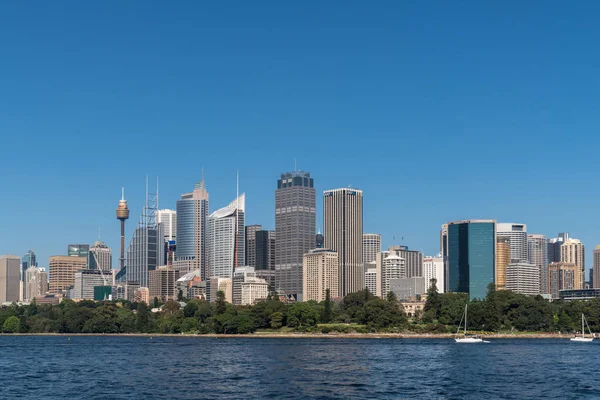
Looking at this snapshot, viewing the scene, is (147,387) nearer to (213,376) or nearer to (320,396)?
(213,376)

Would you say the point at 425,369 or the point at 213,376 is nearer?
the point at 213,376

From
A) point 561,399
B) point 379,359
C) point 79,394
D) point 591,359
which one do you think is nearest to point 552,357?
point 591,359

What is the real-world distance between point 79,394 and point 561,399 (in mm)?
42523

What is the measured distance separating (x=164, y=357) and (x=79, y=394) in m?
50.7

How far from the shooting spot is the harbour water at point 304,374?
271 feet

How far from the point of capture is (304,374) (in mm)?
100062

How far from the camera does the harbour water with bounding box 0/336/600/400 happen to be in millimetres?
82562

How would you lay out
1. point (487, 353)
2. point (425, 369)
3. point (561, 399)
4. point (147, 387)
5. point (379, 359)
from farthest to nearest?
point (487, 353) → point (379, 359) → point (425, 369) → point (147, 387) → point (561, 399)

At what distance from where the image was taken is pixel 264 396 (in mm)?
80188

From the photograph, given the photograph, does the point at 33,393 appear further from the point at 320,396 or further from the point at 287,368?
the point at 287,368

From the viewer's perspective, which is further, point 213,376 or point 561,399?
point 213,376

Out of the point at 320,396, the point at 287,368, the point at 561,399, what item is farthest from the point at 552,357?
the point at 320,396

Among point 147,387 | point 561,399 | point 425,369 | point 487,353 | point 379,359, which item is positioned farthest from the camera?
point 487,353

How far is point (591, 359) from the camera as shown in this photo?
A: 417 ft
